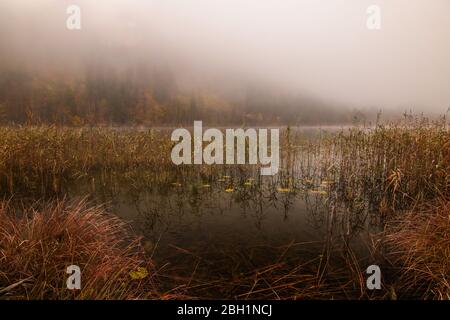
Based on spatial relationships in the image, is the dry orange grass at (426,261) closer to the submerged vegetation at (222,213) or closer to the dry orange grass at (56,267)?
the submerged vegetation at (222,213)

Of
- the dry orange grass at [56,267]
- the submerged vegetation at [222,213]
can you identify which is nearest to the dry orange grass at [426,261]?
the submerged vegetation at [222,213]

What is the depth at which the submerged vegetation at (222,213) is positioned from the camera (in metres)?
2.85

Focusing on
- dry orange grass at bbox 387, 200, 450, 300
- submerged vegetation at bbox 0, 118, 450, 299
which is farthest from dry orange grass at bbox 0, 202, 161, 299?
dry orange grass at bbox 387, 200, 450, 300

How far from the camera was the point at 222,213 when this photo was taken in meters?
5.59

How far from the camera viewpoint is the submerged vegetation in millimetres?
2848

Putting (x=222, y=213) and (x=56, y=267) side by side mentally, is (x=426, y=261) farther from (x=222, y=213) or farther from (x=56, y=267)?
(x=56, y=267)

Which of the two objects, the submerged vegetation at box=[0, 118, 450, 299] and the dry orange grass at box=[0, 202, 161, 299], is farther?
the submerged vegetation at box=[0, 118, 450, 299]

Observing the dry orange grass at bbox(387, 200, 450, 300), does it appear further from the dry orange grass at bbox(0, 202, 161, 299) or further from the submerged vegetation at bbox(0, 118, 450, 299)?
the dry orange grass at bbox(0, 202, 161, 299)

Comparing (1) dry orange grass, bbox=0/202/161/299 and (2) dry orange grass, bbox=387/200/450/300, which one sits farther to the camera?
(2) dry orange grass, bbox=387/200/450/300

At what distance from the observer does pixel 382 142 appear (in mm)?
6766

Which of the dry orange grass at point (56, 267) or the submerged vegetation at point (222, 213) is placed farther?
the submerged vegetation at point (222, 213)
